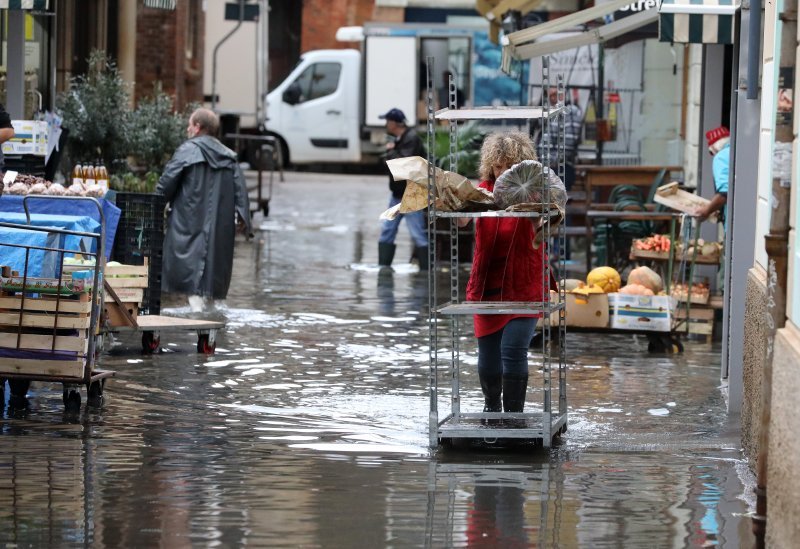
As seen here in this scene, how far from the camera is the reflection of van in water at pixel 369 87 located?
31516 millimetres

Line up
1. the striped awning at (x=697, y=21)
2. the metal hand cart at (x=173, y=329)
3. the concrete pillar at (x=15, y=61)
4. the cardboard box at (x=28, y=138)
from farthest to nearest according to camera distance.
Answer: the concrete pillar at (x=15, y=61), the cardboard box at (x=28, y=138), the metal hand cart at (x=173, y=329), the striped awning at (x=697, y=21)

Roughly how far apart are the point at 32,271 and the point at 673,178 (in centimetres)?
1124

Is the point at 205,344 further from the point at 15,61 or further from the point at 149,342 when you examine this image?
the point at 15,61

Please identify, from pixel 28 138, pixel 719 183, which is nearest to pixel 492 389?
pixel 719 183

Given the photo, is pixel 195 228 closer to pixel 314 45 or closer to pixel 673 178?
pixel 673 178

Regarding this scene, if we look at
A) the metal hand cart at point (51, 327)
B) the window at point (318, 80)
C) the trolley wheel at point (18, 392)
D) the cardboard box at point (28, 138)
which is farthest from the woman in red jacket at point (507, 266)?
the window at point (318, 80)

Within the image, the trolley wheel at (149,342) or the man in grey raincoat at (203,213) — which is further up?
the man in grey raincoat at (203,213)

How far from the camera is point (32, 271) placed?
9.33m

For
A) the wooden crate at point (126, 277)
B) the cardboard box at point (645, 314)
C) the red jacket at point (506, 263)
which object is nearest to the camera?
the red jacket at point (506, 263)

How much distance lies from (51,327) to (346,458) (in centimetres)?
206

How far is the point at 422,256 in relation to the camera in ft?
58.3

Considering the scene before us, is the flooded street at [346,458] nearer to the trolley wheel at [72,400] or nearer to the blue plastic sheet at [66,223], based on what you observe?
the trolley wheel at [72,400]

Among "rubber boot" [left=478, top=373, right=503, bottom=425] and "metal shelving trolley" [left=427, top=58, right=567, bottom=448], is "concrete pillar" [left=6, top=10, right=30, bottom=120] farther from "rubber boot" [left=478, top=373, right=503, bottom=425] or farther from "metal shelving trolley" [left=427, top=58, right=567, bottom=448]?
"rubber boot" [left=478, top=373, right=503, bottom=425]

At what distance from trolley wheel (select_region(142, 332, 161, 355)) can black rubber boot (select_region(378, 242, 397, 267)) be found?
667 centimetres
